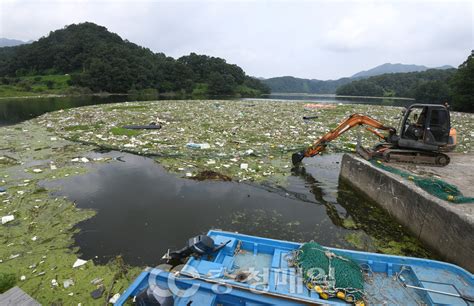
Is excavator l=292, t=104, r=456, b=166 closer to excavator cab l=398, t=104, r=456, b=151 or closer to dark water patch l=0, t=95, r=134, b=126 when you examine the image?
excavator cab l=398, t=104, r=456, b=151

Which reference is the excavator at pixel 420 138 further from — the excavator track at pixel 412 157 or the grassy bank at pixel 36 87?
the grassy bank at pixel 36 87

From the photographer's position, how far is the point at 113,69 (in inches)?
2825

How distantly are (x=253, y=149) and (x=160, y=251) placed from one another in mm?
6653

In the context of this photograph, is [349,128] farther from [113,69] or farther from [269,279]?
[113,69]

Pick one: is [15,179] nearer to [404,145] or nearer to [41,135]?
[41,135]

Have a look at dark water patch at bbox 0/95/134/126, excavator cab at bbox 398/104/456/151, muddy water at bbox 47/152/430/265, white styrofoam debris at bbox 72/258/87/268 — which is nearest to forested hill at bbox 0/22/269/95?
dark water patch at bbox 0/95/134/126

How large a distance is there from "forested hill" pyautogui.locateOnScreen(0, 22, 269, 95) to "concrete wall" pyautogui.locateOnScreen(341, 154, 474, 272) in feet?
254

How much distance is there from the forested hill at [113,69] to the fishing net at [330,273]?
3114 inches

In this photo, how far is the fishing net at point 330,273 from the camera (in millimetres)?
3172

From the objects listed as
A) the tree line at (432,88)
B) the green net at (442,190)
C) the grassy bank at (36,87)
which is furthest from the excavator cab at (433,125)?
the grassy bank at (36,87)

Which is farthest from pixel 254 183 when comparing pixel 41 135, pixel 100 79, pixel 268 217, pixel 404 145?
pixel 100 79

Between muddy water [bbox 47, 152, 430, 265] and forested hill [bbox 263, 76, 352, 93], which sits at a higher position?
forested hill [bbox 263, 76, 352, 93]

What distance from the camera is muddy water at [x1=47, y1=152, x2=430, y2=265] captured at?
4.81 m

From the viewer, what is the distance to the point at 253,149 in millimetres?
10492
